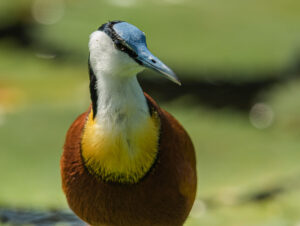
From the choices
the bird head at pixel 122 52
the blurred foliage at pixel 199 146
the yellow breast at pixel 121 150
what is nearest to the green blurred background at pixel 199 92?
the blurred foliage at pixel 199 146

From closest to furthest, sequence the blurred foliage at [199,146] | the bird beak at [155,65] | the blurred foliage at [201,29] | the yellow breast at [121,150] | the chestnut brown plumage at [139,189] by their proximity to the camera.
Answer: the bird beak at [155,65], the yellow breast at [121,150], the chestnut brown plumage at [139,189], the blurred foliage at [199,146], the blurred foliage at [201,29]

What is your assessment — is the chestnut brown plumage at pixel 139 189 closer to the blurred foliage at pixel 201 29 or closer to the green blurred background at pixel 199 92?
the green blurred background at pixel 199 92

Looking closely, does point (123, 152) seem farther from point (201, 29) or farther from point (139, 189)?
point (201, 29)

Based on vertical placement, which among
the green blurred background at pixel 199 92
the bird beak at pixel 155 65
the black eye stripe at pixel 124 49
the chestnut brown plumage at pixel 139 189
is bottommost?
the chestnut brown plumage at pixel 139 189

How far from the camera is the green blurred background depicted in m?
2.97

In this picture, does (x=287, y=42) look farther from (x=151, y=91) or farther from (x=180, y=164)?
(x=180, y=164)

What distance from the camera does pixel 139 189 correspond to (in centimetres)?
242

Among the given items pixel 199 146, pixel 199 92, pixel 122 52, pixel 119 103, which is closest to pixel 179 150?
pixel 119 103

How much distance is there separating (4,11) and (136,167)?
2.35 metres

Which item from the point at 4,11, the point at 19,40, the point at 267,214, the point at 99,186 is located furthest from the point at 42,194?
the point at 4,11

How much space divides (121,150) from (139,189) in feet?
0.58

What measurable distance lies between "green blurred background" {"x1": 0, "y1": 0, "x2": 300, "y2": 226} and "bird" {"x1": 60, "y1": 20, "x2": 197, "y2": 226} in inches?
16.5

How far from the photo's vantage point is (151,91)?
3.78 metres

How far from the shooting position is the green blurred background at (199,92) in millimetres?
2971
